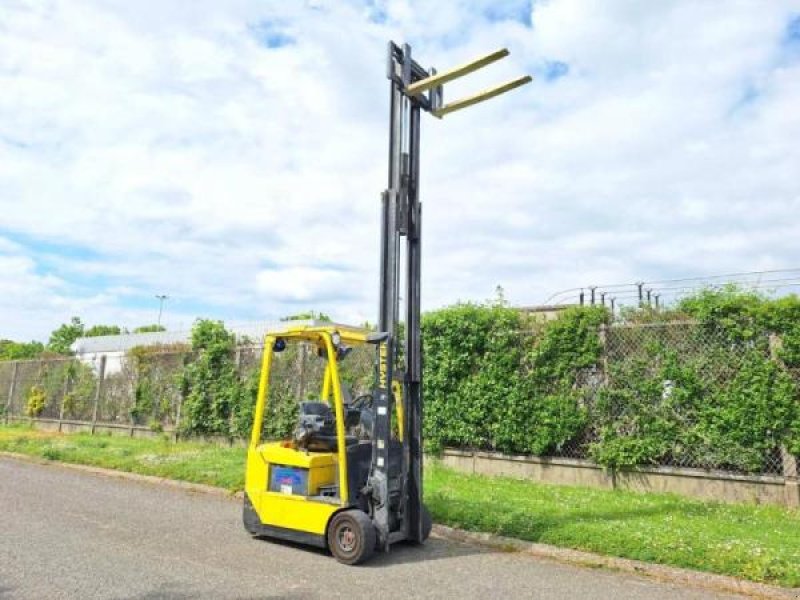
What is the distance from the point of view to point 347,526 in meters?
5.87

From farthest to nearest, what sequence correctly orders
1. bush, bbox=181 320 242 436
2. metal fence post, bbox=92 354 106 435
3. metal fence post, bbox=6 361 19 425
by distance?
metal fence post, bbox=6 361 19 425
metal fence post, bbox=92 354 106 435
bush, bbox=181 320 242 436

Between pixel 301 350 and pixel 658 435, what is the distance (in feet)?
Result: 22.8

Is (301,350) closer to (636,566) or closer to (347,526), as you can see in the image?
(347,526)

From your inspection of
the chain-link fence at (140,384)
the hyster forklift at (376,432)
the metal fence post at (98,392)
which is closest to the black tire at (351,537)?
the hyster forklift at (376,432)

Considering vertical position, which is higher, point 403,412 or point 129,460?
point 403,412

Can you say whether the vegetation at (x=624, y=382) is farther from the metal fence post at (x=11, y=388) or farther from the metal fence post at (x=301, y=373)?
the metal fence post at (x=11, y=388)

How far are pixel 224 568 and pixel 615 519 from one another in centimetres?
408

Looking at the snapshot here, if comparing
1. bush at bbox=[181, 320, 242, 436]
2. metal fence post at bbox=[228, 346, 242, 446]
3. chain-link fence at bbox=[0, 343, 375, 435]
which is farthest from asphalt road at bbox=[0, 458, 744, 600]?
bush at bbox=[181, 320, 242, 436]

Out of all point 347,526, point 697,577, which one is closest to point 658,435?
point 697,577

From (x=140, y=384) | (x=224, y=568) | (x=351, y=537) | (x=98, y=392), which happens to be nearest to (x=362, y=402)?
(x=351, y=537)

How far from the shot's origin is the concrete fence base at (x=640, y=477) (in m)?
7.93

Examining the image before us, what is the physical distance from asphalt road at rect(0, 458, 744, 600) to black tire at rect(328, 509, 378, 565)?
0.35ft

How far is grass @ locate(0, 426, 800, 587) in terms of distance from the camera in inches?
220

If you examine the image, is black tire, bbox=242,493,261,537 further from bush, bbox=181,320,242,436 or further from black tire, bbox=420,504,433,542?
bush, bbox=181,320,242,436
